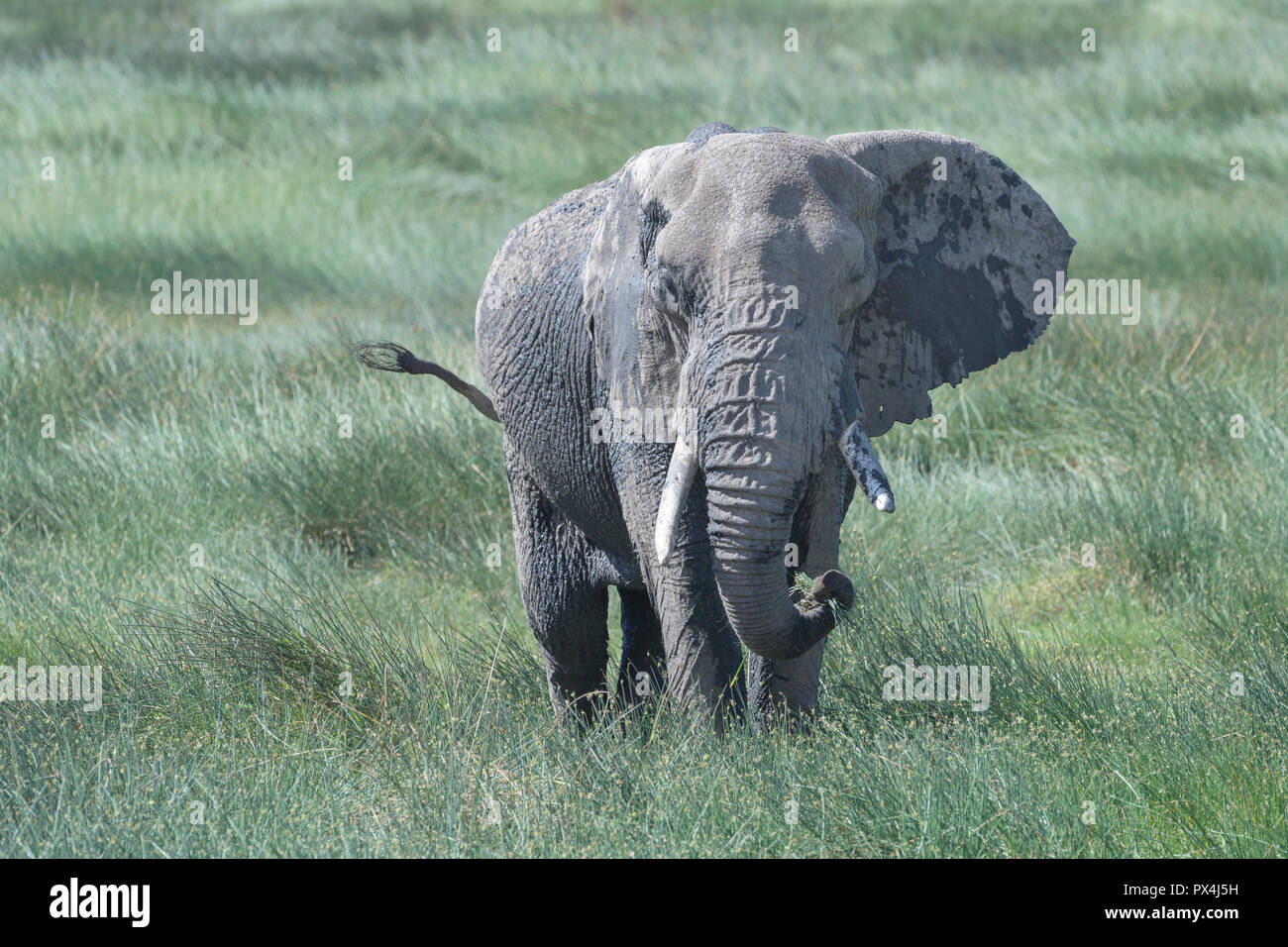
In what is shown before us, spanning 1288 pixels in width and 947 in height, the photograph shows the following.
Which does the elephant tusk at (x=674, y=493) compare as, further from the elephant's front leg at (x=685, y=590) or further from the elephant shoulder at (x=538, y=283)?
the elephant shoulder at (x=538, y=283)

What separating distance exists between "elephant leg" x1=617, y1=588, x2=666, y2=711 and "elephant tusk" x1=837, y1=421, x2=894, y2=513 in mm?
1600

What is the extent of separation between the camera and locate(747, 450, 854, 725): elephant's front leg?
12.7 ft

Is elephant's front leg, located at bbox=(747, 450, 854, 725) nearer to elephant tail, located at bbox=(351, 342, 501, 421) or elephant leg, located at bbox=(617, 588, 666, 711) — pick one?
elephant leg, located at bbox=(617, 588, 666, 711)

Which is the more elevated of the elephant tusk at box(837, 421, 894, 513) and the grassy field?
the elephant tusk at box(837, 421, 894, 513)

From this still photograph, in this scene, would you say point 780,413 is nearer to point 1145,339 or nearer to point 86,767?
point 86,767

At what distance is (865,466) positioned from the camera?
3.43 metres

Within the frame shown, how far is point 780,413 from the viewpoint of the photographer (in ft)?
11.1

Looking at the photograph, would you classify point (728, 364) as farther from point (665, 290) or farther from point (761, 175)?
point (761, 175)

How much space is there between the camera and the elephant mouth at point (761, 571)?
11.3 ft

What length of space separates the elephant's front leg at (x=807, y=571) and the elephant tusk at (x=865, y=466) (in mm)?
150

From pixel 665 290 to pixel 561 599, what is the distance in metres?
1.44

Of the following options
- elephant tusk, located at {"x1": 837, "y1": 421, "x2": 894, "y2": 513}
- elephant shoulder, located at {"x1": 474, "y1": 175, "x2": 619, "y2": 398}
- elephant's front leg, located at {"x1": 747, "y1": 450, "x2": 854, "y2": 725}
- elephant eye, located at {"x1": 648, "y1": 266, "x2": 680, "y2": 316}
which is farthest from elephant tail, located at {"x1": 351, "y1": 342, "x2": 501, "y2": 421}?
elephant tusk, located at {"x1": 837, "y1": 421, "x2": 894, "y2": 513}

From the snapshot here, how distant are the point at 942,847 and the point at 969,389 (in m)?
4.86

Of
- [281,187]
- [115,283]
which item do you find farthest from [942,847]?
[281,187]
